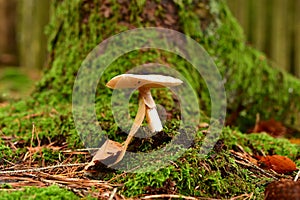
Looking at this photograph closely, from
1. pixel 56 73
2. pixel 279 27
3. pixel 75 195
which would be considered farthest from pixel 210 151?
pixel 279 27

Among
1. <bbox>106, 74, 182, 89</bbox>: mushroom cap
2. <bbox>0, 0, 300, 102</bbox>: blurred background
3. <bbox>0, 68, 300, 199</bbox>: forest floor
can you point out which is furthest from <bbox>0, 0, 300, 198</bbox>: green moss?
<bbox>0, 0, 300, 102</bbox>: blurred background

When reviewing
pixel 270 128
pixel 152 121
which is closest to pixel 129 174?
pixel 152 121

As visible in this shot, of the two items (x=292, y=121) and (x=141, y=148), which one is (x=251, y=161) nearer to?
(x=141, y=148)

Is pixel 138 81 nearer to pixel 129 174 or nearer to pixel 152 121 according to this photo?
pixel 152 121

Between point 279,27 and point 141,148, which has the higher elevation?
point 279,27

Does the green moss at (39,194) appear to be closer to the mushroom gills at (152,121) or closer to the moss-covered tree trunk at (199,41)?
the mushroom gills at (152,121)

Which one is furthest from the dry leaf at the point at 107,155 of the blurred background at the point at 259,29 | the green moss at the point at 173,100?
the blurred background at the point at 259,29

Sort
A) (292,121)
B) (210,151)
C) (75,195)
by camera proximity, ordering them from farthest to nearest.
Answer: (292,121), (210,151), (75,195)
